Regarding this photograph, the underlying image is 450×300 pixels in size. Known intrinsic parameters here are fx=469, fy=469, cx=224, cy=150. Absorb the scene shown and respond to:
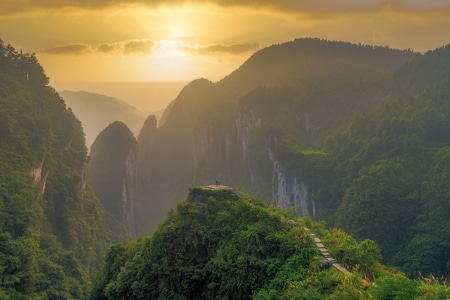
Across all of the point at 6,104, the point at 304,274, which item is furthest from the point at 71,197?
the point at 304,274

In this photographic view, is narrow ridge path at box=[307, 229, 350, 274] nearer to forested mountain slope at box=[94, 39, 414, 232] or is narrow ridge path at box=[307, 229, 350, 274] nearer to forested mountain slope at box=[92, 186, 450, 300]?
forested mountain slope at box=[92, 186, 450, 300]

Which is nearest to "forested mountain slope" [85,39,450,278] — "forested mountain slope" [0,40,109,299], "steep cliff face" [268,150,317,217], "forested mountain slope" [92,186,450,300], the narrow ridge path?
"steep cliff face" [268,150,317,217]

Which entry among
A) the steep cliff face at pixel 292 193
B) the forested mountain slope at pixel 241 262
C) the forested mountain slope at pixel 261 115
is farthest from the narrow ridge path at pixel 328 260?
the forested mountain slope at pixel 261 115

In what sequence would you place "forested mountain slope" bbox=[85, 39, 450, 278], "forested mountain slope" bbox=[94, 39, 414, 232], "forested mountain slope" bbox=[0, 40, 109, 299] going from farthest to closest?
"forested mountain slope" bbox=[94, 39, 414, 232]
"forested mountain slope" bbox=[85, 39, 450, 278]
"forested mountain slope" bbox=[0, 40, 109, 299]

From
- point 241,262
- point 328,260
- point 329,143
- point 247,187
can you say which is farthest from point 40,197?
point 247,187

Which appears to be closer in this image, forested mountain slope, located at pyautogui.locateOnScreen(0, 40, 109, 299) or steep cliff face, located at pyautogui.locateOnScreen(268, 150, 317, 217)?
forested mountain slope, located at pyautogui.locateOnScreen(0, 40, 109, 299)

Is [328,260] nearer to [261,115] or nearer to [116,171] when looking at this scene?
[116,171]

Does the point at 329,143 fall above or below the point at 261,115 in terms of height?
below

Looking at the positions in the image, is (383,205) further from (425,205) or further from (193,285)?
(193,285)
